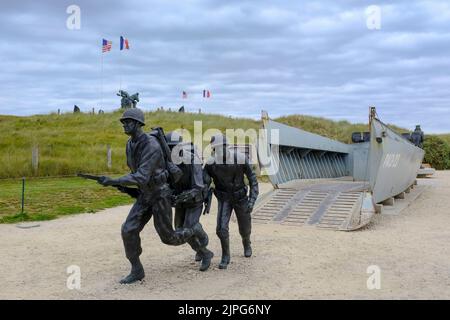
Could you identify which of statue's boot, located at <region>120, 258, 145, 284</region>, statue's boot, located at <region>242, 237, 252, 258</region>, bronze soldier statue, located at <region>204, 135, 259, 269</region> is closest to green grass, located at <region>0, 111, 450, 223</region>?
bronze soldier statue, located at <region>204, 135, 259, 269</region>

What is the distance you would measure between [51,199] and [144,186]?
409 inches

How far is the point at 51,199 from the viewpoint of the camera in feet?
49.5

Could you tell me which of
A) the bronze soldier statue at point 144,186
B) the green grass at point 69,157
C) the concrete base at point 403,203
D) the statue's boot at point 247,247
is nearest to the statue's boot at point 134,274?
the bronze soldier statue at point 144,186

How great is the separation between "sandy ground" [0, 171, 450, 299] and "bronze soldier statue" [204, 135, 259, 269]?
2.04 ft

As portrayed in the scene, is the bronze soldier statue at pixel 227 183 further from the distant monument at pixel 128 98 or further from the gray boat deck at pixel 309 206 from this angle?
the distant monument at pixel 128 98

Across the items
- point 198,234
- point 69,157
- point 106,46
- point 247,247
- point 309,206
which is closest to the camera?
point 198,234

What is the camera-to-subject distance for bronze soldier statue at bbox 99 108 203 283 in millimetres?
5809

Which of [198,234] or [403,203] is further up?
[198,234]

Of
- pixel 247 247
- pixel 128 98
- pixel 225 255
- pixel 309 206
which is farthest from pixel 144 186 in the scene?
pixel 128 98

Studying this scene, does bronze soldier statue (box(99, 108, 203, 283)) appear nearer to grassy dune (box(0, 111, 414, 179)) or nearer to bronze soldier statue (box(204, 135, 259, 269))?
bronze soldier statue (box(204, 135, 259, 269))

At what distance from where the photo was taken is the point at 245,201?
7.43 meters

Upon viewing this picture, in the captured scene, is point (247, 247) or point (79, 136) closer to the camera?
point (247, 247)

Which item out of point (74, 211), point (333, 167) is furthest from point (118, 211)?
point (333, 167)

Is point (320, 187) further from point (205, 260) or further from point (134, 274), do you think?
point (134, 274)
